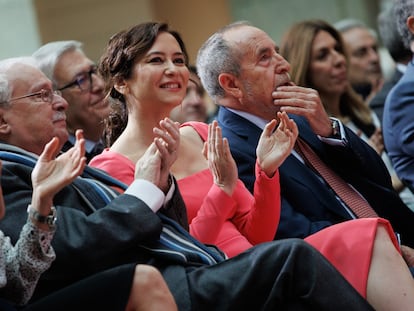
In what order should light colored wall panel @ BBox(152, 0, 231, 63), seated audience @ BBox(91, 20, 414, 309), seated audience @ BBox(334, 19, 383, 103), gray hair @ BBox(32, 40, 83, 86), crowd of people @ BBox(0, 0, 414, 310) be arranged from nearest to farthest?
1. crowd of people @ BBox(0, 0, 414, 310)
2. seated audience @ BBox(91, 20, 414, 309)
3. gray hair @ BBox(32, 40, 83, 86)
4. seated audience @ BBox(334, 19, 383, 103)
5. light colored wall panel @ BBox(152, 0, 231, 63)

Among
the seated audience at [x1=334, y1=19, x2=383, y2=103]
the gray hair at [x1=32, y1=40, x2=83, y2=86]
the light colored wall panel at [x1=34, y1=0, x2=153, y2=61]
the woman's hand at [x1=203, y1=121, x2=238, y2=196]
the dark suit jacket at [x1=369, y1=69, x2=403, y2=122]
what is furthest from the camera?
the light colored wall panel at [x1=34, y1=0, x2=153, y2=61]

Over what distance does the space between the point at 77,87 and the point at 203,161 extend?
1085 mm

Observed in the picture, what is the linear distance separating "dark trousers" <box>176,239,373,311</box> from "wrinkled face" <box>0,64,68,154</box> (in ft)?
2.67

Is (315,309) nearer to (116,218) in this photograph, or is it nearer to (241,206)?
(116,218)

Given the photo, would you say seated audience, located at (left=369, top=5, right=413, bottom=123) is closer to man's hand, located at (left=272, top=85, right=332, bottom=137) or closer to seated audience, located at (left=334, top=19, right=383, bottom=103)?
seated audience, located at (left=334, top=19, right=383, bottom=103)

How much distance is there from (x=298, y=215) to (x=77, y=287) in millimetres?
1250

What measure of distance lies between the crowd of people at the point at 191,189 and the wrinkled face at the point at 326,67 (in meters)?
0.80

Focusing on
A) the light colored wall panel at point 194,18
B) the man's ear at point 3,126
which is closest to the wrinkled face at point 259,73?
the man's ear at point 3,126

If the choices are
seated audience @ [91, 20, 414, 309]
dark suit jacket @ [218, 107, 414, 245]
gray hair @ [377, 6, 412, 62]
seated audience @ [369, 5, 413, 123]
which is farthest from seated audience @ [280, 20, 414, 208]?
seated audience @ [91, 20, 414, 309]

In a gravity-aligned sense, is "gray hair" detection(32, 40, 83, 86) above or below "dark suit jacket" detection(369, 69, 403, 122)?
above

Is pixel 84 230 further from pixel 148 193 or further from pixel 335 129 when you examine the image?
pixel 335 129

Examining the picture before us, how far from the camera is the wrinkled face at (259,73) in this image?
3.85m

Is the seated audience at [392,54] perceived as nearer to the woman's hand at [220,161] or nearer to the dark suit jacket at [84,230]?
the woman's hand at [220,161]

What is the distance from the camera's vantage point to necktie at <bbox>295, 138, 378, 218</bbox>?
3.82 m
